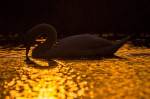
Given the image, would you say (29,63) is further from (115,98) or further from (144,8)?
(144,8)

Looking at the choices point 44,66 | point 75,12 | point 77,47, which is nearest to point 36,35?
point 77,47

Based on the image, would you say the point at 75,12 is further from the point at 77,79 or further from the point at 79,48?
the point at 77,79

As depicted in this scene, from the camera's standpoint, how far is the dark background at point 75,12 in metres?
37.4

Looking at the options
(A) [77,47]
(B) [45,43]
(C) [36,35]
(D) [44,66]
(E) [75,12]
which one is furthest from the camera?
(E) [75,12]

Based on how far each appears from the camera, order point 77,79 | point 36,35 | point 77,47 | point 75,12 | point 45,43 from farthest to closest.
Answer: point 75,12, point 36,35, point 45,43, point 77,47, point 77,79

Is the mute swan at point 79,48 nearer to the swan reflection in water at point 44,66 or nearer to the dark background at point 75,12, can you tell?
the swan reflection in water at point 44,66

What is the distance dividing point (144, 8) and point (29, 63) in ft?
111

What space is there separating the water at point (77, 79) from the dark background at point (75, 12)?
25.1m

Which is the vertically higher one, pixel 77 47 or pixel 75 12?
pixel 75 12

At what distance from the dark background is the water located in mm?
25128

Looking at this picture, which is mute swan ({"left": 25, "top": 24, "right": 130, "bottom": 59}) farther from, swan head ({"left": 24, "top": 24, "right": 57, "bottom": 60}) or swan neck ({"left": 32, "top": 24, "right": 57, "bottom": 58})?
swan head ({"left": 24, "top": 24, "right": 57, "bottom": 60})

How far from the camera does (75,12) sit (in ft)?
135

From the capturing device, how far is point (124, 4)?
41.7 m

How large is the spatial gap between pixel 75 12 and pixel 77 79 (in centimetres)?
3398
